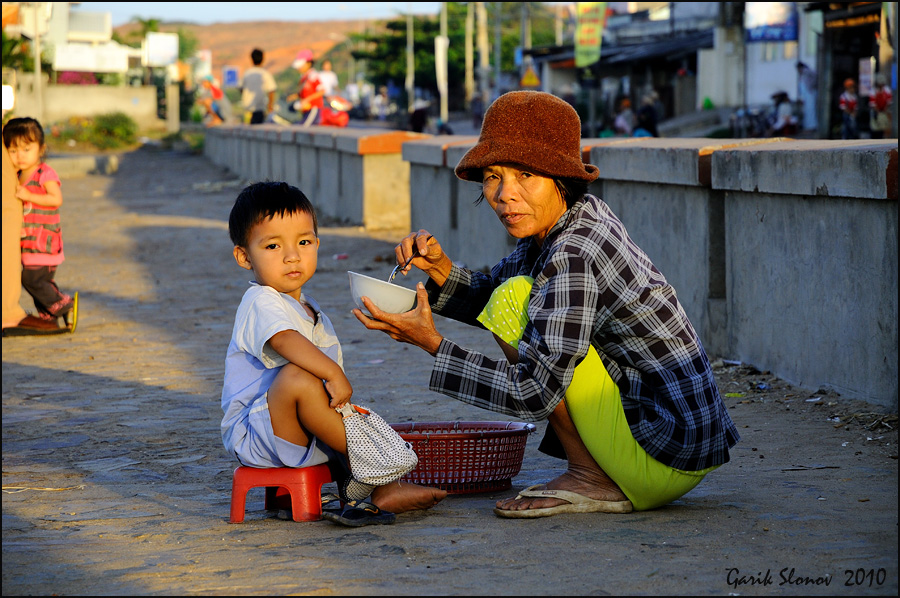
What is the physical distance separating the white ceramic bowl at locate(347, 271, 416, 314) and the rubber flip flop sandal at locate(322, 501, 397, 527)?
626 millimetres

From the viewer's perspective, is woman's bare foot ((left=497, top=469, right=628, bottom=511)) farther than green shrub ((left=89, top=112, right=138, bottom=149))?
No

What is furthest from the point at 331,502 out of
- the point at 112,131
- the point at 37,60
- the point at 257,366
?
the point at 112,131

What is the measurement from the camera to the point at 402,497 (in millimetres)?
3244

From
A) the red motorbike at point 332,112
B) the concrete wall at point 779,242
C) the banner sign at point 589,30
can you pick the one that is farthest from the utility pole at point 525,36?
the concrete wall at point 779,242

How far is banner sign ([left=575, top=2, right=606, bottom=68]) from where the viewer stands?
33250mm

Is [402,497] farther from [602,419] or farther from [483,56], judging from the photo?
[483,56]

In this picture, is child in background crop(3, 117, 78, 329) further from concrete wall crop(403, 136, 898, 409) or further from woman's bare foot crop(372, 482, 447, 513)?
woman's bare foot crop(372, 482, 447, 513)

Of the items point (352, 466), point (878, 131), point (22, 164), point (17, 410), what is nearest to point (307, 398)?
point (352, 466)

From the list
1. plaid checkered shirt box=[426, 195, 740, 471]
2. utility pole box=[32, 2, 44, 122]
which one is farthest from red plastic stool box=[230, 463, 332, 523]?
utility pole box=[32, 2, 44, 122]

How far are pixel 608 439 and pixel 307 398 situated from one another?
3.01ft

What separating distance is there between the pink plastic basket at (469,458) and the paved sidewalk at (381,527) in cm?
9

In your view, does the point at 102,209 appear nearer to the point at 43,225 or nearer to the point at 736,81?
the point at 43,225

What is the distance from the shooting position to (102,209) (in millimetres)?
17031

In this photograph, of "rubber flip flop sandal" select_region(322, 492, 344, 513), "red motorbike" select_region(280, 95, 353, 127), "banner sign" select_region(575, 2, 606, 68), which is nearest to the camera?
"rubber flip flop sandal" select_region(322, 492, 344, 513)
